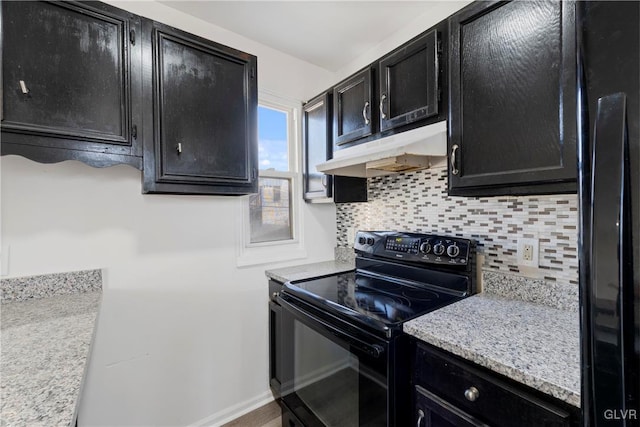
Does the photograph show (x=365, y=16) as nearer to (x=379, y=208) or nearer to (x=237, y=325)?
(x=379, y=208)

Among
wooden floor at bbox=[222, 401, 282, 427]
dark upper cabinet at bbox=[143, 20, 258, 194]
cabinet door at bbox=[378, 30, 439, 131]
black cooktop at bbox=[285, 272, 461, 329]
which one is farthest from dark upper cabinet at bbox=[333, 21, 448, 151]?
wooden floor at bbox=[222, 401, 282, 427]

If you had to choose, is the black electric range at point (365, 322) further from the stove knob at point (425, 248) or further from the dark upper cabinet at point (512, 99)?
the dark upper cabinet at point (512, 99)

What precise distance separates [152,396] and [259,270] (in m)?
0.93

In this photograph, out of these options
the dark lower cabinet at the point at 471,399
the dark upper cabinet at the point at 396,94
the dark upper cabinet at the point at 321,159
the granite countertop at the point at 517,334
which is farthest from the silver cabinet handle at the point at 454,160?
the dark upper cabinet at the point at 321,159

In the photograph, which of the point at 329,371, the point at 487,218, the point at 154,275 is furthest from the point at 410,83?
the point at 154,275

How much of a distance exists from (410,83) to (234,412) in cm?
231

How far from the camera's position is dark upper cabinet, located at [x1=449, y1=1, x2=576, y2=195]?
938 millimetres

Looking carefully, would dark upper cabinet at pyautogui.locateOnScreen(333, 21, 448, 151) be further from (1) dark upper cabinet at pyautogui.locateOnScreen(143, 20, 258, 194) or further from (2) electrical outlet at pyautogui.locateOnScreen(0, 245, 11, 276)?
(2) electrical outlet at pyautogui.locateOnScreen(0, 245, 11, 276)

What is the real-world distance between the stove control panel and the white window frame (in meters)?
0.54

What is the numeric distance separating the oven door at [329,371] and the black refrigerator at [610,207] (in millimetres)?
697

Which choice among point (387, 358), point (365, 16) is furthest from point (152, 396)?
point (365, 16)

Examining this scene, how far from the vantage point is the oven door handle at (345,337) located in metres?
1.07

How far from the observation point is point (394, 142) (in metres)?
1.47

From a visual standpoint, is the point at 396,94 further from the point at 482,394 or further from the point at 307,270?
the point at 482,394
